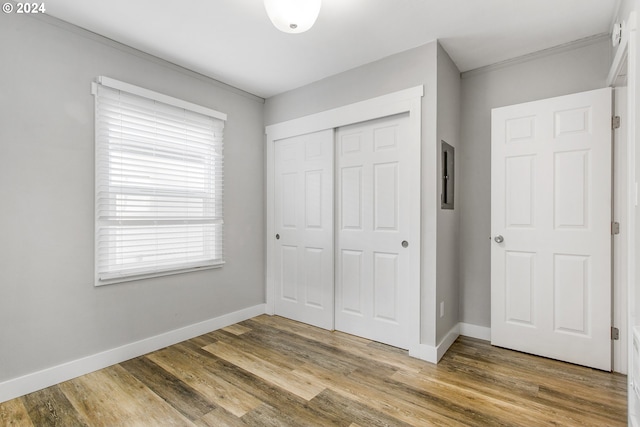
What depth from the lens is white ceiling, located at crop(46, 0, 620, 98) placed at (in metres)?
2.12

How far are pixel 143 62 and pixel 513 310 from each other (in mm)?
3814

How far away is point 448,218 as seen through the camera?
2.84 meters

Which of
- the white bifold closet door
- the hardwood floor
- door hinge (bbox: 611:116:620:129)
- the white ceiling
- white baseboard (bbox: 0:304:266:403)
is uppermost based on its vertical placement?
the white ceiling

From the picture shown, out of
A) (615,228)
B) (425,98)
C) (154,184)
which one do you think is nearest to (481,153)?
(425,98)

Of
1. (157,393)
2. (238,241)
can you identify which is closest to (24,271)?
(157,393)

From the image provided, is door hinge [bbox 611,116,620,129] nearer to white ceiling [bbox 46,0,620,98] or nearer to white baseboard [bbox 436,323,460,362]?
white ceiling [bbox 46,0,620,98]

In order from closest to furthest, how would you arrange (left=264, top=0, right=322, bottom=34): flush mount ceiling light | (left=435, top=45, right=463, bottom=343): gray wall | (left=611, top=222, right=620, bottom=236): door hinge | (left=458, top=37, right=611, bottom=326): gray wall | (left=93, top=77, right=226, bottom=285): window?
(left=264, top=0, right=322, bottom=34): flush mount ceiling light → (left=611, top=222, right=620, bottom=236): door hinge → (left=93, top=77, right=226, bottom=285): window → (left=435, top=45, right=463, bottom=343): gray wall → (left=458, top=37, right=611, bottom=326): gray wall

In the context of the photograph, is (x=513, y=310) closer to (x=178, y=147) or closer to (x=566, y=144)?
(x=566, y=144)

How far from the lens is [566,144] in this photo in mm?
2502

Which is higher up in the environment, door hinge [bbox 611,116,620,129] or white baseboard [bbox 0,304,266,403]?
door hinge [bbox 611,116,620,129]

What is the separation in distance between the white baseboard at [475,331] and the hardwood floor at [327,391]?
220 millimetres

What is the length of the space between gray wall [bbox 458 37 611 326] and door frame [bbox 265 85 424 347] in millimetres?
772

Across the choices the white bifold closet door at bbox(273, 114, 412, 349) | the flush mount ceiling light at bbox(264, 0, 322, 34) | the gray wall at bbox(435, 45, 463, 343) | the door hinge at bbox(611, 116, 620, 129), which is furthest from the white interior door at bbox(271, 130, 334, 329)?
the door hinge at bbox(611, 116, 620, 129)

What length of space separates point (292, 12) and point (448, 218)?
80.4 inches
